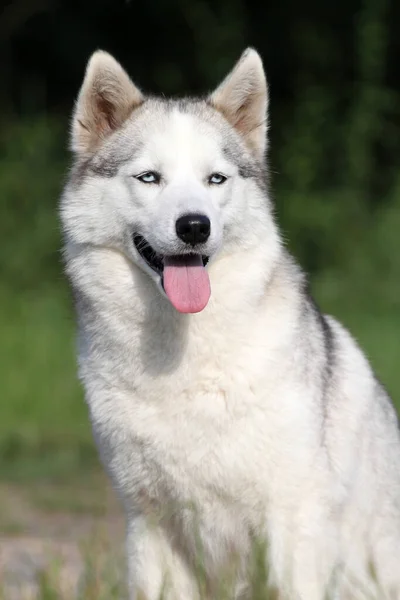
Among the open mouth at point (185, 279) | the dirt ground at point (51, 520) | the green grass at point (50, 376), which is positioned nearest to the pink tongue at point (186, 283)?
the open mouth at point (185, 279)

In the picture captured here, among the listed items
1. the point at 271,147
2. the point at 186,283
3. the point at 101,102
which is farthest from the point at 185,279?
the point at 271,147

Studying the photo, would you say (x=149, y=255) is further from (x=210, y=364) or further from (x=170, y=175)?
(x=210, y=364)

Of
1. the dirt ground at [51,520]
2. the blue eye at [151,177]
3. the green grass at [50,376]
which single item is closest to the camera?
the blue eye at [151,177]

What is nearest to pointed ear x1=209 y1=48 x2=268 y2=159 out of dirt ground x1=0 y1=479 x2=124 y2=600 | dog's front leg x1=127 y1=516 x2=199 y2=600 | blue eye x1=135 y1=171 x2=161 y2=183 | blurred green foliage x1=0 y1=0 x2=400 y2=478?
blue eye x1=135 y1=171 x2=161 y2=183

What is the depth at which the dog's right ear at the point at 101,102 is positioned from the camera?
4.60m

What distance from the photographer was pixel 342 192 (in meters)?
12.4

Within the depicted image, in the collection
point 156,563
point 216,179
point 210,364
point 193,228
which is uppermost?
point 216,179

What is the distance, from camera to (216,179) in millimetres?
4457

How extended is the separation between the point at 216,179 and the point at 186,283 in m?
0.41

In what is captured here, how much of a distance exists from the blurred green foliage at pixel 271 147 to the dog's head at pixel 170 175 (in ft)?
12.3

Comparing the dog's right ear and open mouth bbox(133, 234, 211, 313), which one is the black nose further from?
the dog's right ear

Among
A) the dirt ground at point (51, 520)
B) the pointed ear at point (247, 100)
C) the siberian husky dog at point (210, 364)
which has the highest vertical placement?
the pointed ear at point (247, 100)

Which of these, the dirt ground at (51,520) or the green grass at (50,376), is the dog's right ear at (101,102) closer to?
the dirt ground at (51,520)

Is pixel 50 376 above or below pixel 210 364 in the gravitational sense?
below
